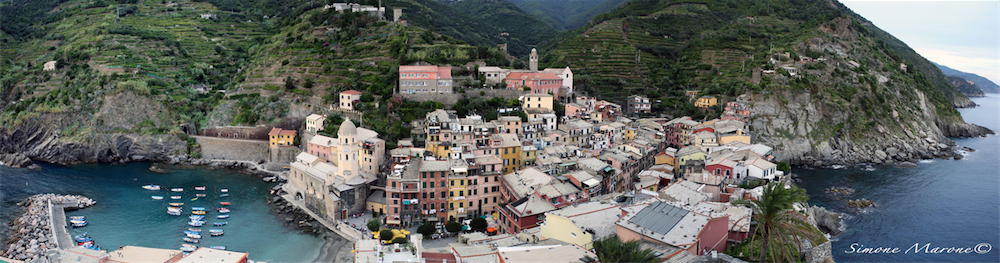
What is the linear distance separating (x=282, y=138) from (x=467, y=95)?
55.6 feet

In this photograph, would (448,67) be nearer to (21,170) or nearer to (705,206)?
(705,206)

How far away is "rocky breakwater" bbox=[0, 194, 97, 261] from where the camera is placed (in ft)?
101

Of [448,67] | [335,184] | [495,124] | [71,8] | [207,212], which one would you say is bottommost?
[207,212]

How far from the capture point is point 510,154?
40.2 meters

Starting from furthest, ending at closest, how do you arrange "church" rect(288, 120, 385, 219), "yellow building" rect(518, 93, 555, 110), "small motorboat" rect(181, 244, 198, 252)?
"yellow building" rect(518, 93, 555, 110)
"church" rect(288, 120, 385, 219)
"small motorboat" rect(181, 244, 198, 252)

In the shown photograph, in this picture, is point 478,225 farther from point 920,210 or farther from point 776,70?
point 776,70

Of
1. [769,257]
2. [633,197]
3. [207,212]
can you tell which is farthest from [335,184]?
[769,257]

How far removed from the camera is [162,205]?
134 ft

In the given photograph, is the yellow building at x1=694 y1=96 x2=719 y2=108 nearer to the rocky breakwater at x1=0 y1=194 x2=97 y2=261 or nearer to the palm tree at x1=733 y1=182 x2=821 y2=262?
the palm tree at x1=733 y1=182 x2=821 y2=262

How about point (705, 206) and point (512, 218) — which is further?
point (512, 218)

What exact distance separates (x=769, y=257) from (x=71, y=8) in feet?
327

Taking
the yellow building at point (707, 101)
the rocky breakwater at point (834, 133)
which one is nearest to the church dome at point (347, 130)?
the yellow building at point (707, 101)

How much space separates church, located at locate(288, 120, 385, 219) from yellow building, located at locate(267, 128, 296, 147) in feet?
27.7

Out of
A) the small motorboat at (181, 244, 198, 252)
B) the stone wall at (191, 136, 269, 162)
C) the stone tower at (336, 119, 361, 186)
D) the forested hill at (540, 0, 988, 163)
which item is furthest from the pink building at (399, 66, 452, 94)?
the small motorboat at (181, 244, 198, 252)
